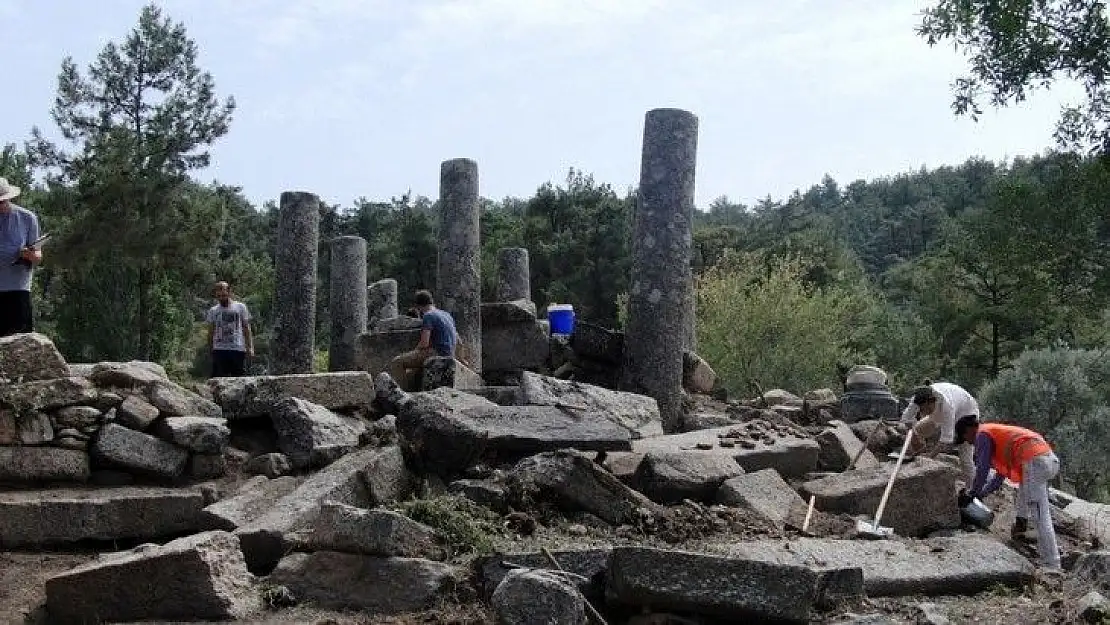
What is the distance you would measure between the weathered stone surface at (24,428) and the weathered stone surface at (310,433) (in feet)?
5.54

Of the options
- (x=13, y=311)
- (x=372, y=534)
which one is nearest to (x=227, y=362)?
(x=13, y=311)

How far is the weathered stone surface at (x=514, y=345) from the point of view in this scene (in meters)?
14.5

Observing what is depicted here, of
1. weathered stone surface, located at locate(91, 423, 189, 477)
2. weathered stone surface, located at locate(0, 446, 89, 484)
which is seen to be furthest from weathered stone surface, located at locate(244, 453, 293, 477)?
weathered stone surface, located at locate(0, 446, 89, 484)

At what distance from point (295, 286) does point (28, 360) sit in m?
8.42

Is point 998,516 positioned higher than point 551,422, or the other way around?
point 551,422

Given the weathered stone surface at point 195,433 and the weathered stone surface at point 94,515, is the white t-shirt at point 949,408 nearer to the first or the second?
the weathered stone surface at point 195,433

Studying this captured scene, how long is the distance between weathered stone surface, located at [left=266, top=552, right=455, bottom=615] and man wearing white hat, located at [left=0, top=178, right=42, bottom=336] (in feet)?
11.9

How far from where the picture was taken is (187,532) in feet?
25.2

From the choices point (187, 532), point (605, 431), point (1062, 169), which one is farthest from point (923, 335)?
point (187, 532)

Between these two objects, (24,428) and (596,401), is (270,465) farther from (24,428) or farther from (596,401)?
(596,401)

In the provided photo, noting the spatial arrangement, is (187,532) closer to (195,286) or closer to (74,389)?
(74,389)

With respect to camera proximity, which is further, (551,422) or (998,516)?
(998,516)

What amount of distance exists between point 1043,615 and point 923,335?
2923 centimetres

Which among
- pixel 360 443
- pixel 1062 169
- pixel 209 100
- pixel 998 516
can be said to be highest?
pixel 209 100
